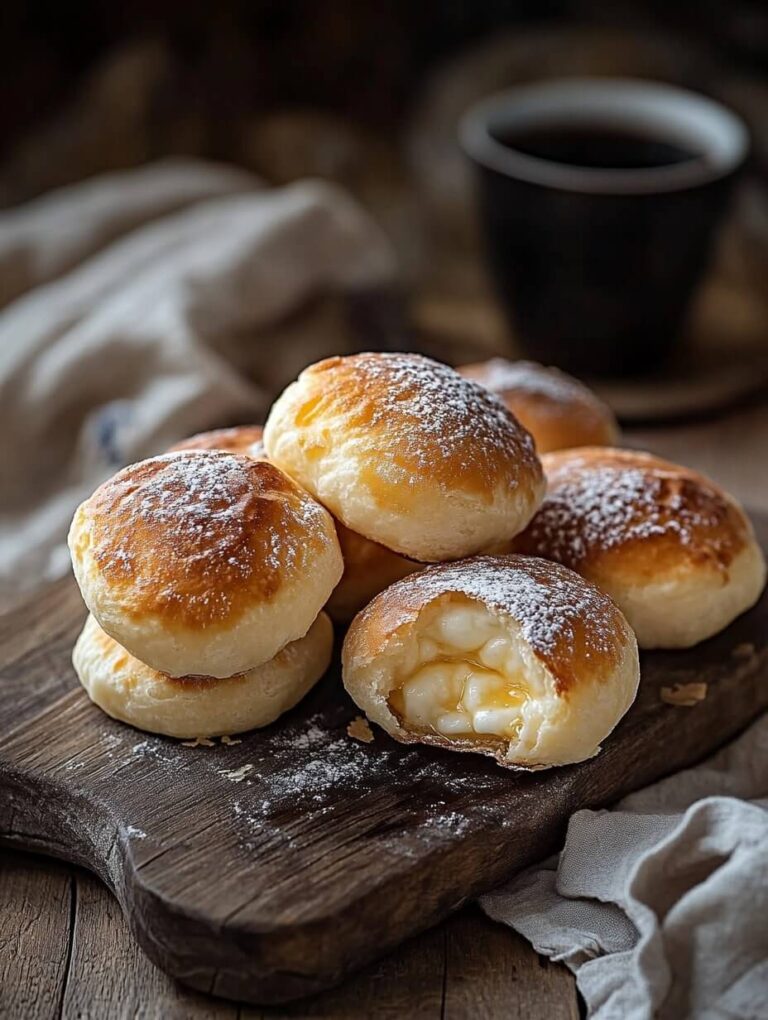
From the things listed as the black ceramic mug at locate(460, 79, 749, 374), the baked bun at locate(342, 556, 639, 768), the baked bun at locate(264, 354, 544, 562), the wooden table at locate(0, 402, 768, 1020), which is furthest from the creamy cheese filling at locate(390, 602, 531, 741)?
the black ceramic mug at locate(460, 79, 749, 374)

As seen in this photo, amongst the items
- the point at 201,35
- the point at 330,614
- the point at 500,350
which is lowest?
the point at 500,350

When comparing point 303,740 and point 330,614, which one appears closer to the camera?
point 303,740

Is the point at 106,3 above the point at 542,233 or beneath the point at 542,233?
above

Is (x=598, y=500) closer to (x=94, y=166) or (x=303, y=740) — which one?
(x=303, y=740)

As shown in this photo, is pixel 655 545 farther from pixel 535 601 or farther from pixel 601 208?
pixel 601 208

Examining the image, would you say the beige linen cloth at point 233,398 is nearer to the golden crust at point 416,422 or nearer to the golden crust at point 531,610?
the golden crust at point 531,610

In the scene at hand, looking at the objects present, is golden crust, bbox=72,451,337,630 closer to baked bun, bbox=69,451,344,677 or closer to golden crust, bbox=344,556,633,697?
baked bun, bbox=69,451,344,677

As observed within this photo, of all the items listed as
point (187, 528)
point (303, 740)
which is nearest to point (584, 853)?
point (303, 740)
